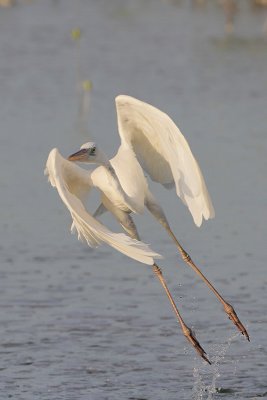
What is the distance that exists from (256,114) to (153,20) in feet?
36.6

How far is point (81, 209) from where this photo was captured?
362 inches

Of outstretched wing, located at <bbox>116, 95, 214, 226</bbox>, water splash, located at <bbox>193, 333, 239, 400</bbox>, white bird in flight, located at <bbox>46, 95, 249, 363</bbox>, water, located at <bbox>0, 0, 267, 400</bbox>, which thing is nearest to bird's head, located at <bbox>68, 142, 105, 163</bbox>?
white bird in flight, located at <bbox>46, 95, 249, 363</bbox>

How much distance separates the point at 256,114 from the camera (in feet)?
65.0

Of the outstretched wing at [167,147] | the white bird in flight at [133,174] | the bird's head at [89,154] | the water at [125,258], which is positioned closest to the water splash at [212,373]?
the water at [125,258]

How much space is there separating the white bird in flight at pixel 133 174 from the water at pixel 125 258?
0.83m

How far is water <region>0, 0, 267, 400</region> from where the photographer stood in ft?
33.5

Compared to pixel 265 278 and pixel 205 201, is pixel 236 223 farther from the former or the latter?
pixel 205 201

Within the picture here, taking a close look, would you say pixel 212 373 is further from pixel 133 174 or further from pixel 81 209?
pixel 81 209

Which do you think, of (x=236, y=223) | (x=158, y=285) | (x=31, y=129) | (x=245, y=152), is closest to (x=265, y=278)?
→ (x=158, y=285)

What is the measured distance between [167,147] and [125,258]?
142 inches

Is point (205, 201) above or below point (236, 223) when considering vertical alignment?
above

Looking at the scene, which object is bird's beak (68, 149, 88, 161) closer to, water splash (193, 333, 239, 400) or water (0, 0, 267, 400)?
water (0, 0, 267, 400)

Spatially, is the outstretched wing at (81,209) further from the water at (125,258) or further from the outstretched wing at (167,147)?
the water at (125,258)

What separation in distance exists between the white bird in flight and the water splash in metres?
0.29
